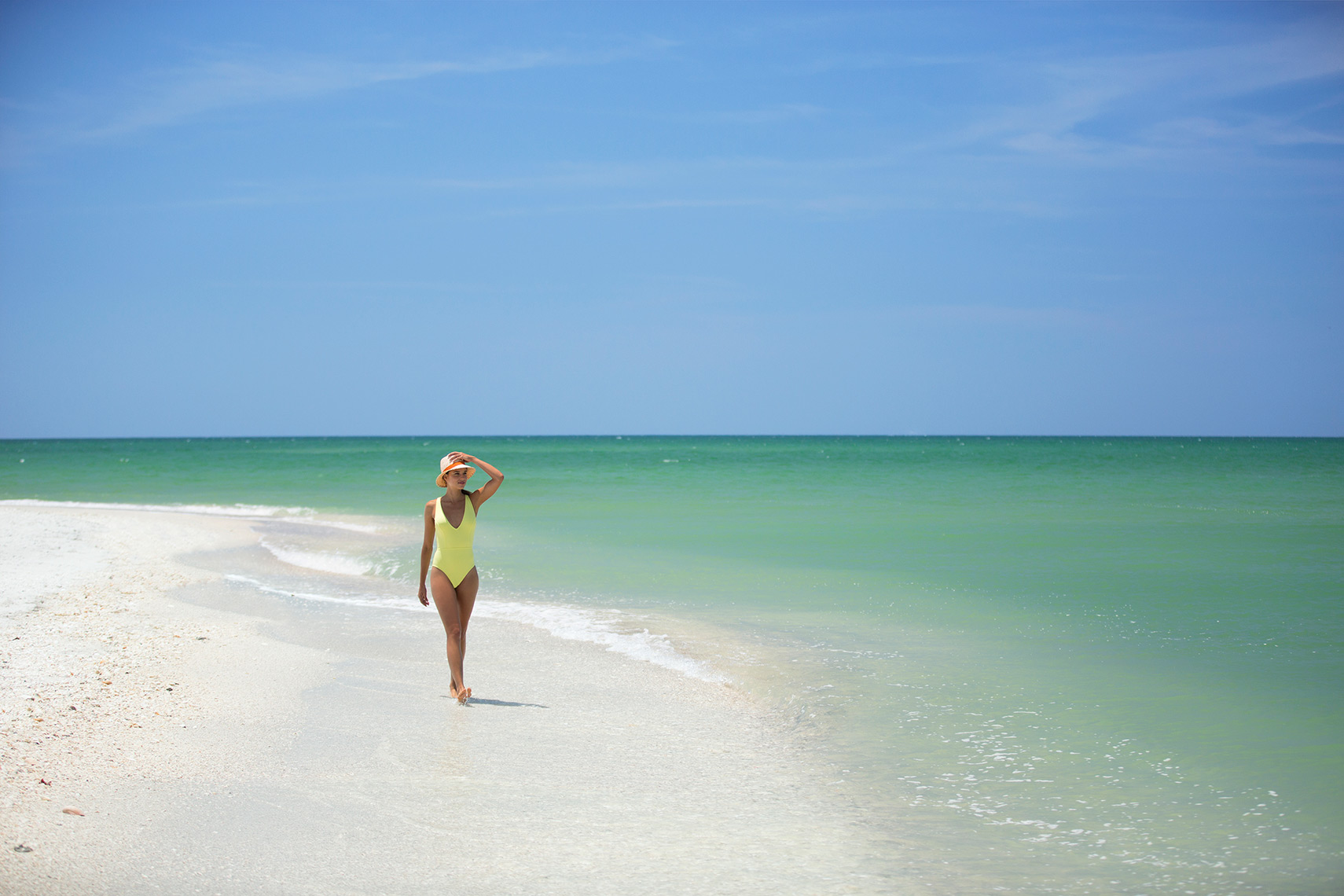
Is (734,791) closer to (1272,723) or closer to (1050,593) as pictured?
(1272,723)

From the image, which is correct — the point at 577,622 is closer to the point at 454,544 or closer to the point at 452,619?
the point at 452,619

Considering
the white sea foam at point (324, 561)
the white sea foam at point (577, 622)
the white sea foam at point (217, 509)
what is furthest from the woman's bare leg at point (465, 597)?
the white sea foam at point (217, 509)

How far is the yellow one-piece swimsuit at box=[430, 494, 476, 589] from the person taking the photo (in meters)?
6.83

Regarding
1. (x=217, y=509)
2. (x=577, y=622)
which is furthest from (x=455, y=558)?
(x=217, y=509)

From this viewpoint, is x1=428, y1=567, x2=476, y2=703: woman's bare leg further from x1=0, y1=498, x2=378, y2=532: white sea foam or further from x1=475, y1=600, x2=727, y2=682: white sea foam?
x1=0, y1=498, x2=378, y2=532: white sea foam

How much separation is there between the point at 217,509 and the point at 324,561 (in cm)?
1335

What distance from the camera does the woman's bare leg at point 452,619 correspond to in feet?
22.4

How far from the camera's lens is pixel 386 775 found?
5344 mm

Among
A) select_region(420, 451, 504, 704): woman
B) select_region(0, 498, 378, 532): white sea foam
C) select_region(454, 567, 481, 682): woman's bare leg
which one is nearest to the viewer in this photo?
select_region(420, 451, 504, 704): woman

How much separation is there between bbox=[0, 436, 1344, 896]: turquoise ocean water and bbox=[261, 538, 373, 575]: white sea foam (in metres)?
0.08

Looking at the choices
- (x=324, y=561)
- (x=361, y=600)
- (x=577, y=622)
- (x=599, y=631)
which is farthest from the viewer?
(x=324, y=561)

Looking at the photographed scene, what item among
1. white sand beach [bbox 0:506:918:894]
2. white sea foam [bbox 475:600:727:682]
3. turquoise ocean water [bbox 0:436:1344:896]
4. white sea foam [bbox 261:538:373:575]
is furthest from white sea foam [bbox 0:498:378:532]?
white sand beach [bbox 0:506:918:894]

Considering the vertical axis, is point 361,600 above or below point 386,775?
below

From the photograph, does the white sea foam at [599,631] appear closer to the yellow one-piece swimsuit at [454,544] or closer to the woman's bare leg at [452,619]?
the woman's bare leg at [452,619]
